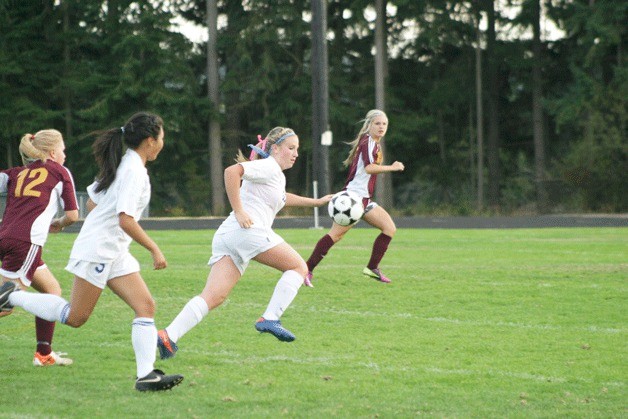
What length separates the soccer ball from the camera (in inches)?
460

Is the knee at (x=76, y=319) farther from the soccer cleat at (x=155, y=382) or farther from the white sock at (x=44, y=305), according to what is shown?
the soccer cleat at (x=155, y=382)

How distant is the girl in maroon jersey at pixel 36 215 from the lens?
289 inches

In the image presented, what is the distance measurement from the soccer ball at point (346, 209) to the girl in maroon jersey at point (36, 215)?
454cm

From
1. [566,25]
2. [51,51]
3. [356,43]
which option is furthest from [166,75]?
[566,25]

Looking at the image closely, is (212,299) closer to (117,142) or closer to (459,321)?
(117,142)

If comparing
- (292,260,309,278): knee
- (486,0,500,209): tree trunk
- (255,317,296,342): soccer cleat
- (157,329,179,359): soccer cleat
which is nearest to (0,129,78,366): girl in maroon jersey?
(157,329,179,359): soccer cleat

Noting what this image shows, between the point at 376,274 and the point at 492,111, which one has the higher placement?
the point at 492,111

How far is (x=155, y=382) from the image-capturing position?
629 centimetres

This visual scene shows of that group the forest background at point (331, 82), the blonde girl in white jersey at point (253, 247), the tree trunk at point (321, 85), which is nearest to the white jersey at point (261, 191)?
the blonde girl in white jersey at point (253, 247)

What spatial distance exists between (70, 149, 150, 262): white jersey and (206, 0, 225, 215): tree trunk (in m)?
34.7

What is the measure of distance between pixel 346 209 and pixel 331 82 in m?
34.2

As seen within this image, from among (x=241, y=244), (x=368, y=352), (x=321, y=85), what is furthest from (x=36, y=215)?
(x=321, y=85)

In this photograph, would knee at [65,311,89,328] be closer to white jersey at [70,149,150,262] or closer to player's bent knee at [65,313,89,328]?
player's bent knee at [65,313,89,328]

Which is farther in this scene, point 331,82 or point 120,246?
point 331,82
